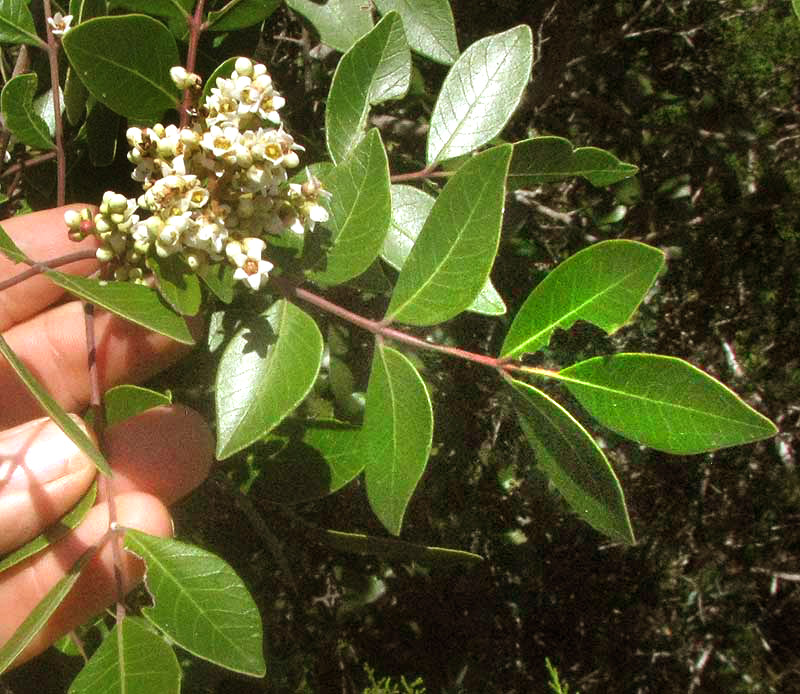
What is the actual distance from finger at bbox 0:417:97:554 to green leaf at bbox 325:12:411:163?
0.50 metres

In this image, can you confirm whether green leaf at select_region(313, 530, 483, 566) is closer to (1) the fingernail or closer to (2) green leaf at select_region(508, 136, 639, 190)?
(1) the fingernail

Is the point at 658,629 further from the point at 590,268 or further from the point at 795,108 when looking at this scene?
the point at 590,268

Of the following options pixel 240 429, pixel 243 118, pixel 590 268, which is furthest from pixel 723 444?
pixel 243 118

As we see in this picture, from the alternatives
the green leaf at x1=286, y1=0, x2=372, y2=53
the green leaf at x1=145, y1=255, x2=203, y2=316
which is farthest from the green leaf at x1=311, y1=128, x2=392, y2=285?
the green leaf at x1=286, y1=0, x2=372, y2=53

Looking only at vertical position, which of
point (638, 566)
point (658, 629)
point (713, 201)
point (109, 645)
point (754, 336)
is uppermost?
point (109, 645)

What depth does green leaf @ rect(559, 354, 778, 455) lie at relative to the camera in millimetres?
803

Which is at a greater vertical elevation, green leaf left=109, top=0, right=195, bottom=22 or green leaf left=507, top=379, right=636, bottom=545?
green leaf left=109, top=0, right=195, bottom=22

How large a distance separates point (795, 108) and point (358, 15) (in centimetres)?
193

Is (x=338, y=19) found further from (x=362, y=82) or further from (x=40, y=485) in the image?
(x=40, y=485)

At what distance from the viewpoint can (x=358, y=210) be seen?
98 centimetres

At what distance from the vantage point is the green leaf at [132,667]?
0.93m

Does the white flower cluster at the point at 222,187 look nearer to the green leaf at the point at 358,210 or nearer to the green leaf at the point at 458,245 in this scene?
the green leaf at the point at 358,210

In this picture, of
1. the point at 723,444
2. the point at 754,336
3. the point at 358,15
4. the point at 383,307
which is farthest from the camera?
the point at 754,336

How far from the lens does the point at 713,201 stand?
8.08 ft
